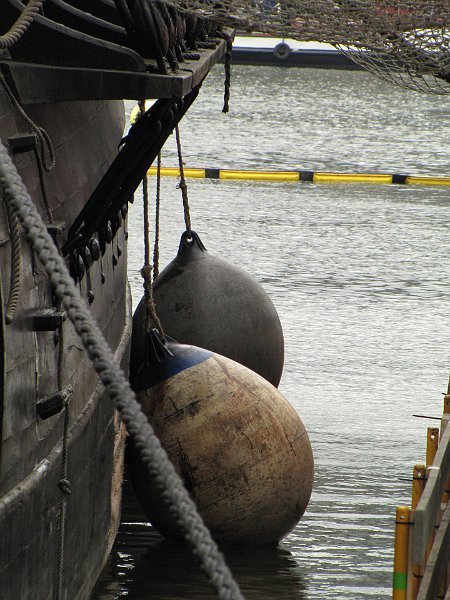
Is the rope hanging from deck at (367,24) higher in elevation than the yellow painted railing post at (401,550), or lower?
higher

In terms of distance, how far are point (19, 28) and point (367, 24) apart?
349cm

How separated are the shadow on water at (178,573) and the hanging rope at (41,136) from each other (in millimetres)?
2433

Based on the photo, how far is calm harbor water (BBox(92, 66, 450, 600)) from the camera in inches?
269

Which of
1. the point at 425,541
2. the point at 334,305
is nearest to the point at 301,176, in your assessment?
the point at 334,305

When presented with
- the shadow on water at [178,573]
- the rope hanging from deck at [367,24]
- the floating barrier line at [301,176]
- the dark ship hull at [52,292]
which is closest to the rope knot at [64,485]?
the dark ship hull at [52,292]

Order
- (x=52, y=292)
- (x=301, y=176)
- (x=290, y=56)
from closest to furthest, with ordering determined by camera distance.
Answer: (x=52, y=292) → (x=301, y=176) → (x=290, y=56)

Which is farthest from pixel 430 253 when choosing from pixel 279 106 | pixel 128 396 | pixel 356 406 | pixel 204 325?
pixel 279 106

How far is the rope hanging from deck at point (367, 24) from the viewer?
22.1 ft

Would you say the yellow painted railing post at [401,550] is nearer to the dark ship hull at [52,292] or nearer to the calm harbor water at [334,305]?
the dark ship hull at [52,292]

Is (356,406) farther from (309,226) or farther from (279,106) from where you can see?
(279,106)

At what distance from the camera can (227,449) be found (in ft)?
21.5

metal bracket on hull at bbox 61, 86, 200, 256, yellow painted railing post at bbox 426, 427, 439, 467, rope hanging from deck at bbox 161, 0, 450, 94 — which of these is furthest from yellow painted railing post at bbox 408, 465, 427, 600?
rope hanging from deck at bbox 161, 0, 450, 94

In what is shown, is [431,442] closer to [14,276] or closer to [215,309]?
[14,276]

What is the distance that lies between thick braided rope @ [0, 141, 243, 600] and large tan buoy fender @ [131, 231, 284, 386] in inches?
237
